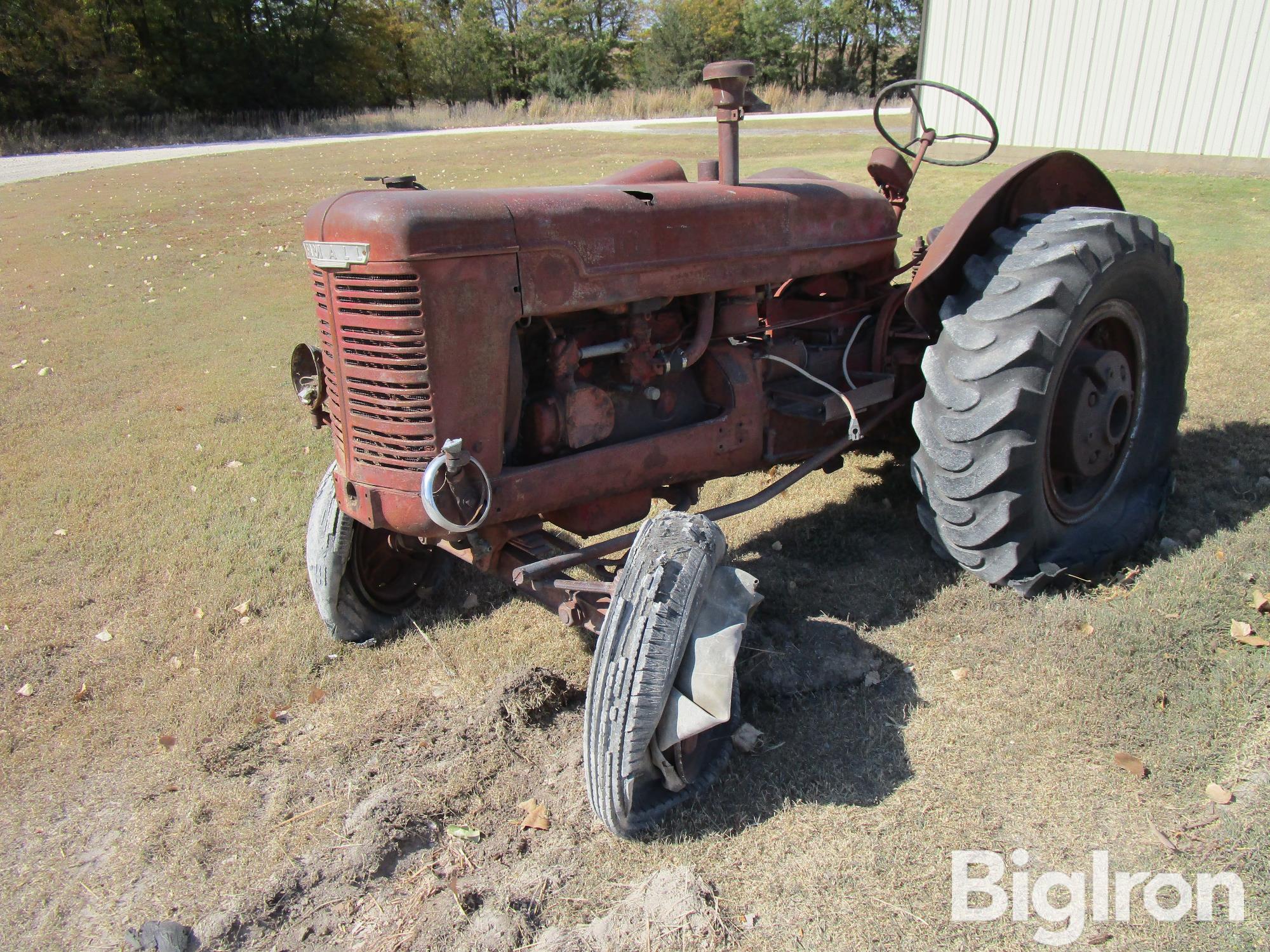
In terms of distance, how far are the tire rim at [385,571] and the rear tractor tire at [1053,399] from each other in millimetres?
2071

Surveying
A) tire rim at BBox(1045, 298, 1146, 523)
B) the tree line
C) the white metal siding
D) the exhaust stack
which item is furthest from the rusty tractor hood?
the tree line

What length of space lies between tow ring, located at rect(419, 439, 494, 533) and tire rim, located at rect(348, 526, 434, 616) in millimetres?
766

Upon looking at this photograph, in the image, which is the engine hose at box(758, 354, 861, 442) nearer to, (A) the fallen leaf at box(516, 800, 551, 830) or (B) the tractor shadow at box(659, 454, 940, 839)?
(B) the tractor shadow at box(659, 454, 940, 839)

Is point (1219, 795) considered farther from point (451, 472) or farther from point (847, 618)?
point (451, 472)

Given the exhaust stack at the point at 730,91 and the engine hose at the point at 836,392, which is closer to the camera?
the exhaust stack at the point at 730,91

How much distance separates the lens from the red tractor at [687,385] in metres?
2.51

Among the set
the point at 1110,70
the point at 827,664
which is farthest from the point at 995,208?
the point at 1110,70

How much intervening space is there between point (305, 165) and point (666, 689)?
19769mm

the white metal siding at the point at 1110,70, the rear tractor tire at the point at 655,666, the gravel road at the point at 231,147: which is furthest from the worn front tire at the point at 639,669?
the gravel road at the point at 231,147

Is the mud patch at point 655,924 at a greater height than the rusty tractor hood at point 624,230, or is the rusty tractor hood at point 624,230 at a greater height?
the rusty tractor hood at point 624,230

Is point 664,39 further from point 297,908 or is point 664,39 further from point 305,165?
point 297,908

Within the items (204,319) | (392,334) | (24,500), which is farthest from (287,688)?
(204,319)

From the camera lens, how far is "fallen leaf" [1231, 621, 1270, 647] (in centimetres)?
309

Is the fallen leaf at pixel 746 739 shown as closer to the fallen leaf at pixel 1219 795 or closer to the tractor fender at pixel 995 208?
the fallen leaf at pixel 1219 795
